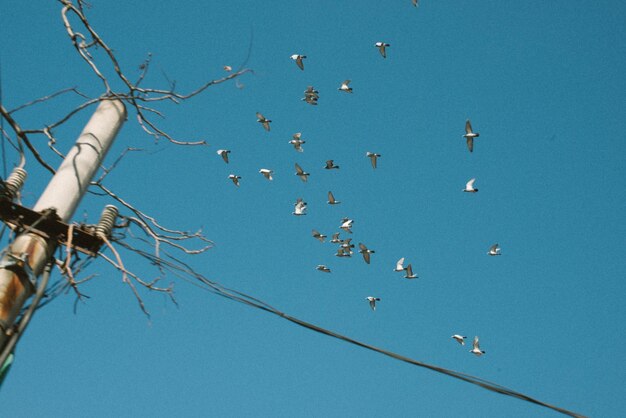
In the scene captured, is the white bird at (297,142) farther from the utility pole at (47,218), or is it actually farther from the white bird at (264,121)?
the utility pole at (47,218)

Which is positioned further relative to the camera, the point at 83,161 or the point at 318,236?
the point at 318,236

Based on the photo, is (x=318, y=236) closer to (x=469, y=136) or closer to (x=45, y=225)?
(x=469, y=136)

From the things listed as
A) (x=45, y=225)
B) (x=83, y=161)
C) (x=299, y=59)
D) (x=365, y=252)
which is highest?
(x=299, y=59)

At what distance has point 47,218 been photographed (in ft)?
9.98

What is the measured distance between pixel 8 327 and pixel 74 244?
534 millimetres

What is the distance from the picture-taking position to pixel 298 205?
2042 cm

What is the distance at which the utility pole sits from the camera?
111 inches

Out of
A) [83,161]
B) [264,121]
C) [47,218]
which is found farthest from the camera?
[264,121]

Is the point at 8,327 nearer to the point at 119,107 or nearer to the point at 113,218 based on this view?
the point at 113,218

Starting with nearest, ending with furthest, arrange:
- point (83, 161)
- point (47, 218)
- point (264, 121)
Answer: point (47, 218) → point (83, 161) → point (264, 121)

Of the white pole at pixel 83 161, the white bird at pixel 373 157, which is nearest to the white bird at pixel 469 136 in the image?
the white bird at pixel 373 157

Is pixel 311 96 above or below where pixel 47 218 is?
above

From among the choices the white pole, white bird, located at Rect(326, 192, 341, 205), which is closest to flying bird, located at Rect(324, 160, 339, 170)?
white bird, located at Rect(326, 192, 341, 205)

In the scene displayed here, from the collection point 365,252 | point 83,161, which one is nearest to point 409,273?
point 365,252
